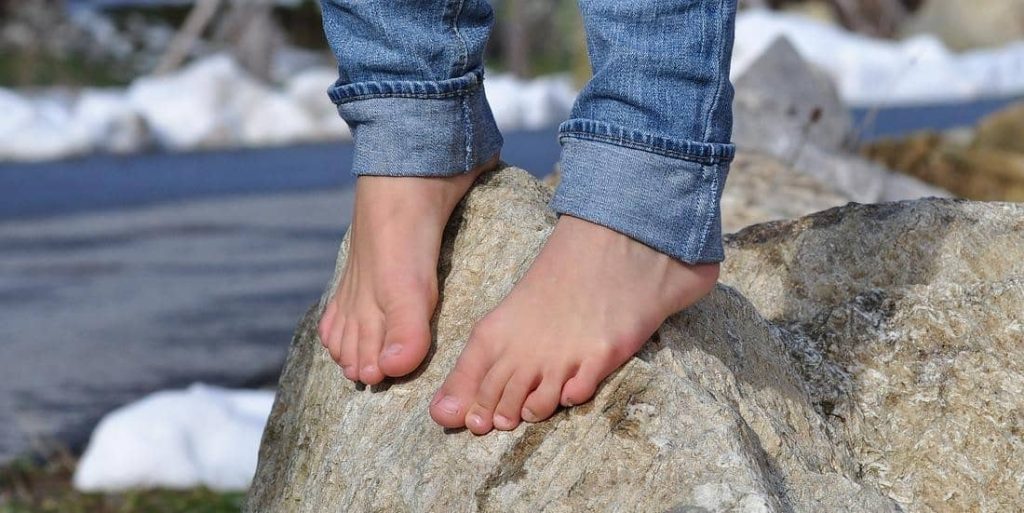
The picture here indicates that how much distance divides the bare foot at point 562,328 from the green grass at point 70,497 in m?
1.75

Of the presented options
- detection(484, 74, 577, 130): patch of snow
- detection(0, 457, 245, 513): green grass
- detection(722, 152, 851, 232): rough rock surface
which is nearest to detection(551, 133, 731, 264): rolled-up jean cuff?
detection(722, 152, 851, 232): rough rock surface

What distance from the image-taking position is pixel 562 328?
1185 millimetres

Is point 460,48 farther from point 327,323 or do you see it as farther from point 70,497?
point 70,497

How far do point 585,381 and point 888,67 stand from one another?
1379cm

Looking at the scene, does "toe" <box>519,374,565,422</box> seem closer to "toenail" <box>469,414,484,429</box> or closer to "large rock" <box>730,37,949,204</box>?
"toenail" <box>469,414,484,429</box>

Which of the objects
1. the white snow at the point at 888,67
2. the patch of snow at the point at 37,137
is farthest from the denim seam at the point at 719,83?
the white snow at the point at 888,67

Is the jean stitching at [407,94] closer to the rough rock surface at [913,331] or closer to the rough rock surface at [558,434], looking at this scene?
the rough rock surface at [558,434]

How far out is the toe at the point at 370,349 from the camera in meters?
1.34

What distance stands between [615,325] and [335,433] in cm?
39

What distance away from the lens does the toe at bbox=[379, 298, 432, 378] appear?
131cm

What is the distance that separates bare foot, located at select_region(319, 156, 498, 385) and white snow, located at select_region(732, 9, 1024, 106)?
1038 cm

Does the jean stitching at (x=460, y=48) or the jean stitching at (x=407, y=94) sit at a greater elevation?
the jean stitching at (x=460, y=48)

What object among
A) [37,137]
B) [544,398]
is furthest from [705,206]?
[37,137]

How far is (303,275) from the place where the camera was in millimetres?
5426
